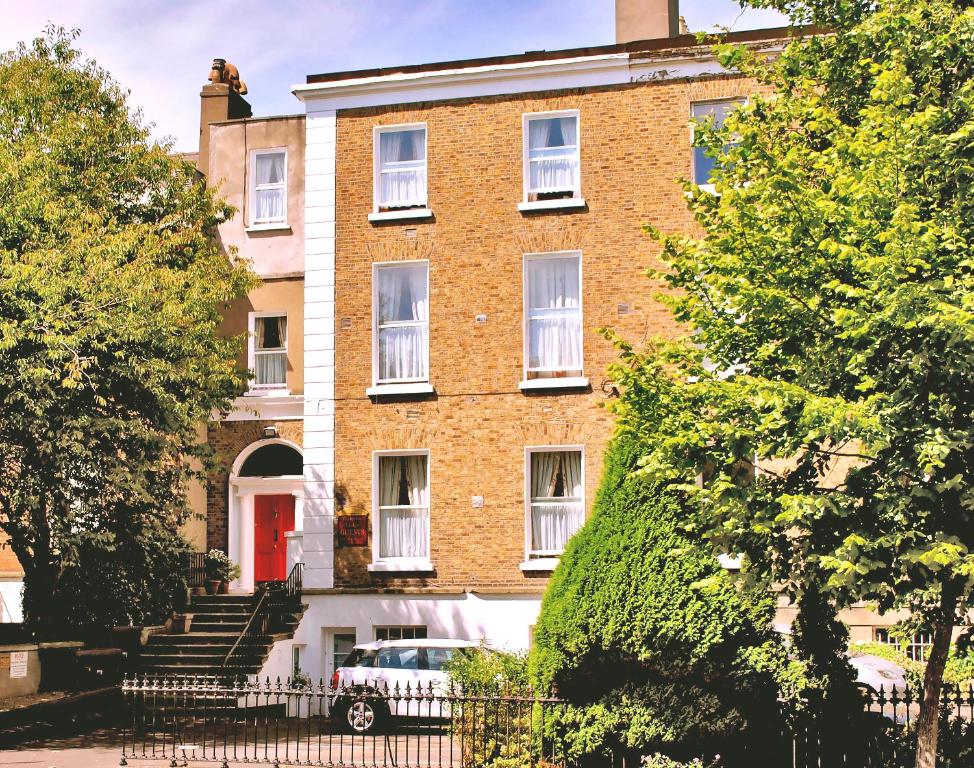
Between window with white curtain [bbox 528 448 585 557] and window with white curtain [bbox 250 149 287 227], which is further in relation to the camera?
window with white curtain [bbox 250 149 287 227]

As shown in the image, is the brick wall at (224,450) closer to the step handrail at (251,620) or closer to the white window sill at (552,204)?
the step handrail at (251,620)

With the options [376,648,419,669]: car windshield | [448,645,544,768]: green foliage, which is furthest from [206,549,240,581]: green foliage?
[448,645,544,768]: green foliage

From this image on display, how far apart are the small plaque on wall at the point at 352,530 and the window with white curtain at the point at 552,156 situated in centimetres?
729

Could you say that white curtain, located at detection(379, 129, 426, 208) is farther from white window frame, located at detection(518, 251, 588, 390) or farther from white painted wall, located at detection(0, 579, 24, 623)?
white painted wall, located at detection(0, 579, 24, 623)

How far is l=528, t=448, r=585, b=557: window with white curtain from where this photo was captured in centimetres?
2422

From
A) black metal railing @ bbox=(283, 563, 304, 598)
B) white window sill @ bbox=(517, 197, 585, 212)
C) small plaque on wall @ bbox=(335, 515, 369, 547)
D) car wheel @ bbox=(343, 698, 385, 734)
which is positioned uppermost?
white window sill @ bbox=(517, 197, 585, 212)

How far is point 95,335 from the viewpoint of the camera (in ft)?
66.5

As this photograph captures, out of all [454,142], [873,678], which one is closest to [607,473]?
[873,678]

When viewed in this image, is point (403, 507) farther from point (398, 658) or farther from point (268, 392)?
point (268, 392)

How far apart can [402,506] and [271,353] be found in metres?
5.35

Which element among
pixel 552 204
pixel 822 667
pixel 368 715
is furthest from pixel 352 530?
pixel 822 667

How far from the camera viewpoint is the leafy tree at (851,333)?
39.7 feet

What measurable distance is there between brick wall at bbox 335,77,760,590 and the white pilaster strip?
0.22 metres

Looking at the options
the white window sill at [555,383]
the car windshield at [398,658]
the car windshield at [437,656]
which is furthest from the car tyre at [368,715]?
the white window sill at [555,383]
